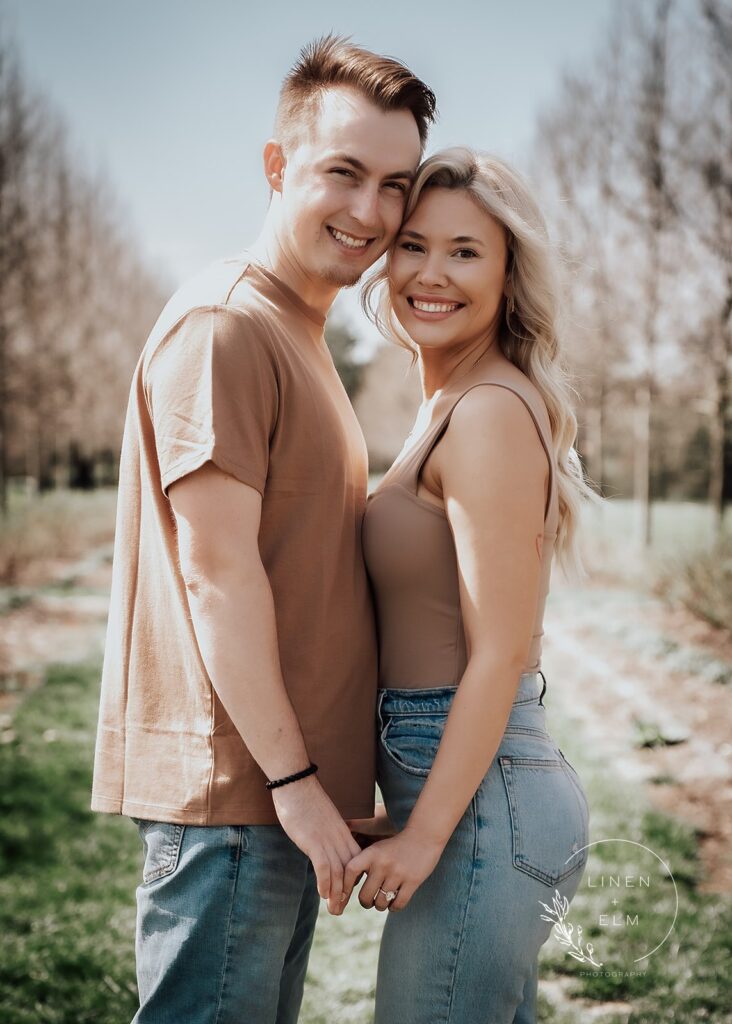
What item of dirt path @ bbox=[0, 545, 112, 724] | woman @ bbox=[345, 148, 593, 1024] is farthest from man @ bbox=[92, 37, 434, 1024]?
dirt path @ bbox=[0, 545, 112, 724]

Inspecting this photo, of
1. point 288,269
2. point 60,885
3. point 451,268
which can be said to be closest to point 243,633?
point 288,269

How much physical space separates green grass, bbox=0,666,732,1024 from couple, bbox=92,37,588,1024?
168 centimetres

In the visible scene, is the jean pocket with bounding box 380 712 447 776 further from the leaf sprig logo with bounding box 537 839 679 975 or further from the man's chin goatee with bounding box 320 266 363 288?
the leaf sprig logo with bounding box 537 839 679 975

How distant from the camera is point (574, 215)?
13.4 metres

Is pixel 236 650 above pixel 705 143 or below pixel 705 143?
below

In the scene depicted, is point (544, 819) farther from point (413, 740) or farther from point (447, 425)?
point (447, 425)

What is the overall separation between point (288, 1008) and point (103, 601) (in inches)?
385

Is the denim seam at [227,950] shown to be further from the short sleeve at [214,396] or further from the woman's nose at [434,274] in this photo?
the woman's nose at [434,274]

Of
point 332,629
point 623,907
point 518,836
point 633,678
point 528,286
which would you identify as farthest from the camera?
point 633,678

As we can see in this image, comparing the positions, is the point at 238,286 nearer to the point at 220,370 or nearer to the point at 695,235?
the point at 220,370

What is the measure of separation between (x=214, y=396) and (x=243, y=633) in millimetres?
461

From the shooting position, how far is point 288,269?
2.19 metres

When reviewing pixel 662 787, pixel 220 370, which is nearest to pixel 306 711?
pixel 220 370

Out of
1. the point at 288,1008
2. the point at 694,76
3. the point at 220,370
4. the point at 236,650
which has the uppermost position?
the point at 694,76
